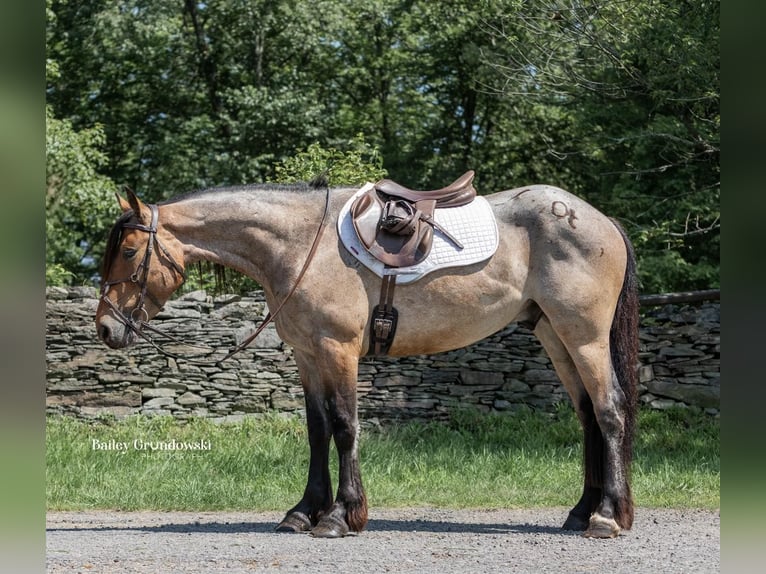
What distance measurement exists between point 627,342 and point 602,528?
119 centimetres

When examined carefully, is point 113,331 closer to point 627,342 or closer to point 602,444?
point 602,444

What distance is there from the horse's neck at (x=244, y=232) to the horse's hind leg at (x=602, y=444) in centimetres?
181

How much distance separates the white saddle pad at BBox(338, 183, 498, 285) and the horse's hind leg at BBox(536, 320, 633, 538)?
0.81 metres

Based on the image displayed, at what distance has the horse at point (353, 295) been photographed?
548 centimetres

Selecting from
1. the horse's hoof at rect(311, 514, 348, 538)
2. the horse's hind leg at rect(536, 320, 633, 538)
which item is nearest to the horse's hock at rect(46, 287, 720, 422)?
the horse's hind leg at rect(536, 320, 633, 538)

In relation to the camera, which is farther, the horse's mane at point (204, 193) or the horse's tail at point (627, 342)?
the horse's tail at point (627, 342)

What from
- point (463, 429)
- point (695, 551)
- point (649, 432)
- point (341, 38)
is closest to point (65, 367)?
point (463, 429)

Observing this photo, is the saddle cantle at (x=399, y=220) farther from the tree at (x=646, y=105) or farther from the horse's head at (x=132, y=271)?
the tree at (x=646, y=105)

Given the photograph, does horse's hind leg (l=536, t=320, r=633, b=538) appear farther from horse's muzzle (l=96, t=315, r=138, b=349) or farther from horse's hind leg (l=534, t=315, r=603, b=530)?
horse's muzzle (l=96, t=315, r=138, b=349)

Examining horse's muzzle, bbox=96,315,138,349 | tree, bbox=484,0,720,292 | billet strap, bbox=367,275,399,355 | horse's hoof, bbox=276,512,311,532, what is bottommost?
horse's hoof, bbox=276,512,311,532

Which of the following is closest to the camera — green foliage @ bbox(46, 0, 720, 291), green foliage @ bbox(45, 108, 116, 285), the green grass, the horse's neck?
the horse's neck

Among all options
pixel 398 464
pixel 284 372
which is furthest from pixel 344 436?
pixel 284 372

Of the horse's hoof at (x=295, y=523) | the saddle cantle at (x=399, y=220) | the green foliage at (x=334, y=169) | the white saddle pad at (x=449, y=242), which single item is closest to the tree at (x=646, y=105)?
the green foliage at (x=334, y=169)

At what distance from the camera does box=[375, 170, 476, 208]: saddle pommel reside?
5699 mm
